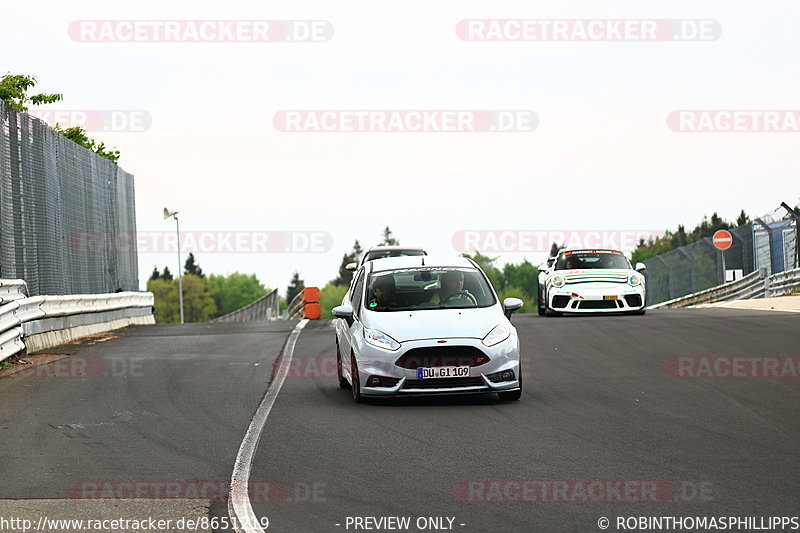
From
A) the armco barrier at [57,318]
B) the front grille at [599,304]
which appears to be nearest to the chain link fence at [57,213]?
the armco barrier at [57,318]

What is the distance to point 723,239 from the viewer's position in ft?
105

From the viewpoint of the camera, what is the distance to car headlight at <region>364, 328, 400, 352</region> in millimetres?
10320

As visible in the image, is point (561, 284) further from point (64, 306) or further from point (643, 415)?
point (643, 415)

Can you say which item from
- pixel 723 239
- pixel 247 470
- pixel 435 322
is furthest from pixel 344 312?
pixel 723 239

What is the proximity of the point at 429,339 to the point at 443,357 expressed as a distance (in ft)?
0.75

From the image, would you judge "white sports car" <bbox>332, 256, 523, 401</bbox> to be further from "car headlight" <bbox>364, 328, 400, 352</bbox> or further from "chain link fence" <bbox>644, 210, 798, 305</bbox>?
"chain link fence" <bbox>644, 210, 798, 305</bbox>

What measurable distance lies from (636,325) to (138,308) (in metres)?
12.1

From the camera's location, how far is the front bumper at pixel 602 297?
21.6m

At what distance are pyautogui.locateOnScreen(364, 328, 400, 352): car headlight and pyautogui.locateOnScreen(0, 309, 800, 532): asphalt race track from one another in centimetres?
60

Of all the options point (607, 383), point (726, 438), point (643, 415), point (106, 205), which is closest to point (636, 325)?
point (607, 383)

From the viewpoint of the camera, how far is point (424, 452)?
25.2ft

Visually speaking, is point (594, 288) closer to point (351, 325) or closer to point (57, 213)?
point (57, 213)

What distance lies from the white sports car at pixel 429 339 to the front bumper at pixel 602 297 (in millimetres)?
10475

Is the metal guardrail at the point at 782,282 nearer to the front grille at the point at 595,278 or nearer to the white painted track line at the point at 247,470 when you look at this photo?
the front grille at the point at 595,278
